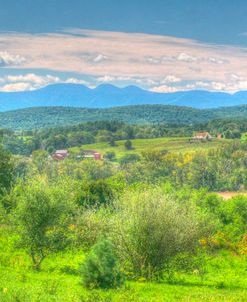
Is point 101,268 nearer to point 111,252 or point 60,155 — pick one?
point 111,252

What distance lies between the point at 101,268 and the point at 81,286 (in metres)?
1.62

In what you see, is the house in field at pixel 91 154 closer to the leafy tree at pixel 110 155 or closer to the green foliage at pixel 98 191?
the leafy tree at pixel 110 155

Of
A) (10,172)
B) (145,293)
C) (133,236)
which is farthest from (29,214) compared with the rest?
(10,172)

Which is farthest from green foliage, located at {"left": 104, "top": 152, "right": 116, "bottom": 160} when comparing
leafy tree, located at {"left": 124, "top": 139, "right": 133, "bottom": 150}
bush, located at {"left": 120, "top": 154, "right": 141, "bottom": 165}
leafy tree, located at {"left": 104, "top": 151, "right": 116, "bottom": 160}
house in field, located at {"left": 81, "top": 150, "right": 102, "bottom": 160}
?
leafy tree, located at {"left": 124, "top": 139, "right": 133, "bottom": 150}

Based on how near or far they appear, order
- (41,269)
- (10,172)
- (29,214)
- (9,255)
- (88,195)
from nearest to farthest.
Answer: (29,214) → (41,269) → (9,255) → (10,172) → (88,195)

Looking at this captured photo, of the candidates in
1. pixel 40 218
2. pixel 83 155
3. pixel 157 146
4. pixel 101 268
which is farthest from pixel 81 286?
pixel 157 146

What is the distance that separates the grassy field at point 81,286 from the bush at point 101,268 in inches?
24.1

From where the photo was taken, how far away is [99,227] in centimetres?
3250

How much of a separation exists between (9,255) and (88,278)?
472 inches

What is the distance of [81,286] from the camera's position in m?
21.2

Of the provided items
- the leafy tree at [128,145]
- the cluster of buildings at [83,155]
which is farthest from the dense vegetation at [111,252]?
the leafy tree at [128,145]

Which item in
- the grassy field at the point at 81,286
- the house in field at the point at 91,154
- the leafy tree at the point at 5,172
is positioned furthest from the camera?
the house in field at the point at 91,154

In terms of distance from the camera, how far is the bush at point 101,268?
20578 mm

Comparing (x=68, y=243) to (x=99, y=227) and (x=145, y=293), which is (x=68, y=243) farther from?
(x=145, y=293)
